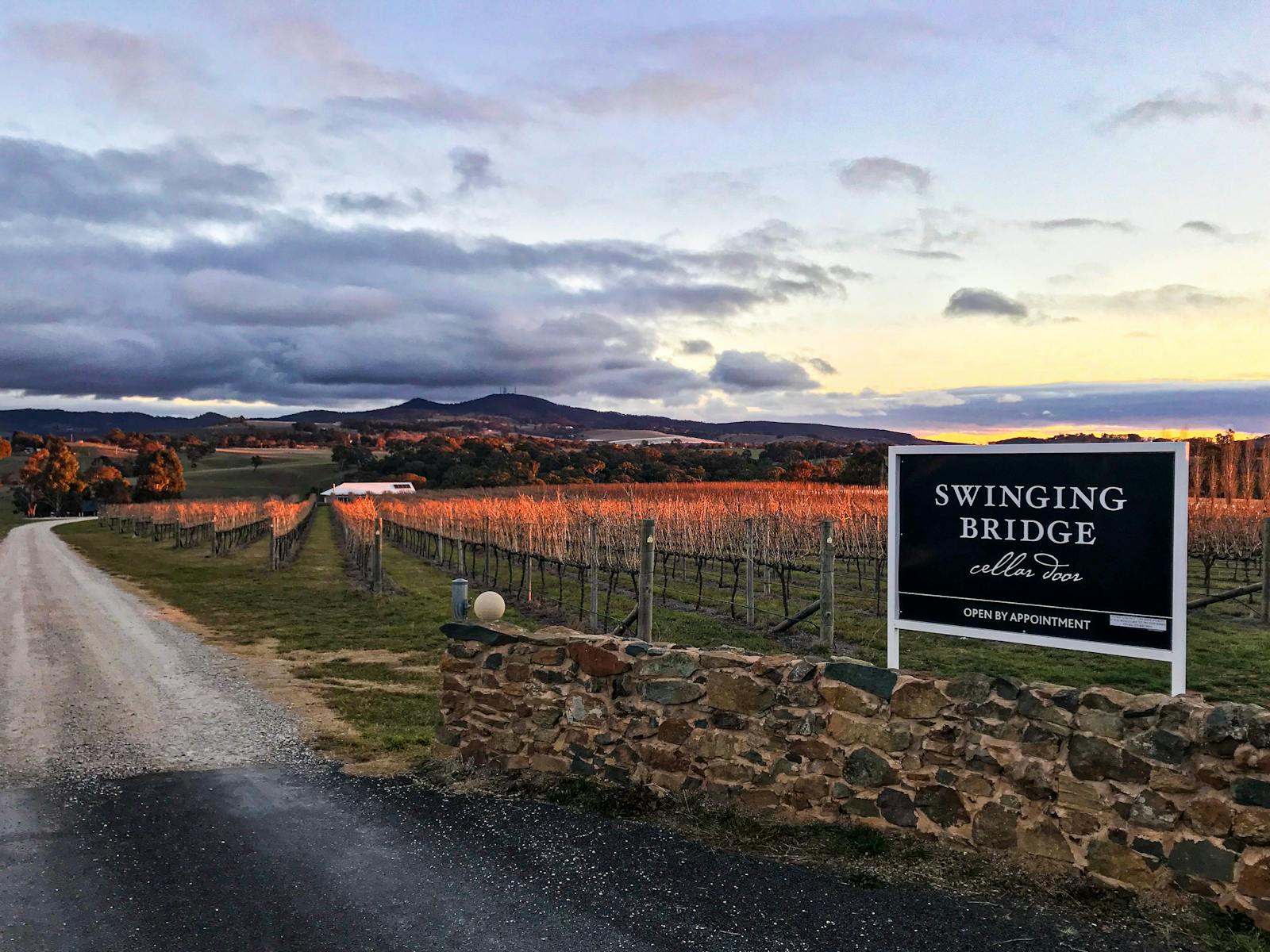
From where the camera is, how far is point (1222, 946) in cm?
388

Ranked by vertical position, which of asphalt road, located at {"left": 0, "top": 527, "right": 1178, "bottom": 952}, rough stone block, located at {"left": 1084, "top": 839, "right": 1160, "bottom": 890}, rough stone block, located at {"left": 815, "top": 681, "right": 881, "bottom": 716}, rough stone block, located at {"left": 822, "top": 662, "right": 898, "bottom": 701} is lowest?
asphalt road, located at {"left": 0, "top": 527, "right": 1178, "bottom": 952}

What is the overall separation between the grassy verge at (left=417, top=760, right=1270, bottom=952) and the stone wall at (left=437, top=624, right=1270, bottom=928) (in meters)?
0.08

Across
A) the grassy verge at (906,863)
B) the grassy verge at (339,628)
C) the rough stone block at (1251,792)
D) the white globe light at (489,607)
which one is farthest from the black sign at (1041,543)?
the grassy verge at (339,628)

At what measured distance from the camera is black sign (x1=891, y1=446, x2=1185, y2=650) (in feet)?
16.0

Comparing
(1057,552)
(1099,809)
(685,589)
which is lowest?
(685,589)

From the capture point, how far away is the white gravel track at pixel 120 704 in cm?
718

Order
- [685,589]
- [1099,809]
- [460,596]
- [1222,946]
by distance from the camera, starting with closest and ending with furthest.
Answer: [1222,946] → [1099,809] → [460,596] → [685,589]

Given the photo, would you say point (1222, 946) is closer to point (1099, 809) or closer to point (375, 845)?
point (1099, 809)

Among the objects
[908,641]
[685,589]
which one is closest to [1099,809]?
[908,641]

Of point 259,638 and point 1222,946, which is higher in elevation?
point 1222,946

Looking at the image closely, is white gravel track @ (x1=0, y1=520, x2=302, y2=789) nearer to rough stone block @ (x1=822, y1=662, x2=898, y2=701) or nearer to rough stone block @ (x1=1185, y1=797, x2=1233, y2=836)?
rough stone block @ (x1=822, y1=662, x2=898, y2=701)

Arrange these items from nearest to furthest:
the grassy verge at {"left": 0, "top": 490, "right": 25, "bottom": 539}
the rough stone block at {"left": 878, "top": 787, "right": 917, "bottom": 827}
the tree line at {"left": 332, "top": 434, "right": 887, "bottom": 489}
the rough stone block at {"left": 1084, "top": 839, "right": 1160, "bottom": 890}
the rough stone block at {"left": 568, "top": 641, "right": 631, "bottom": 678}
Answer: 1. the rough stone block at {"left": 1084, "top": 839, "right": 1160, "bottom": 890}
2. the rough stone block at {"left": 878, "top": 787, "right": 917, "bottom": 827}
3. the rough stone block at {"left": 568, "top": 641, "right": 631, "bottom": 678}
4. the grassy verge at {"left": 0, "top": 490, "right": 25, "bottom": 539}
5. the tree line at {"left": 332, "top": 434, "right": 887, "bottom": 489}

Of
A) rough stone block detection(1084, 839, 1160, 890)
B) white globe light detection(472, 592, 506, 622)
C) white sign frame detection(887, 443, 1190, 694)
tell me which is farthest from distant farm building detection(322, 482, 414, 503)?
rough stone block detection(1084, 839, 1160, 890)

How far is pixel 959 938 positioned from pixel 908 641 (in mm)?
9693
